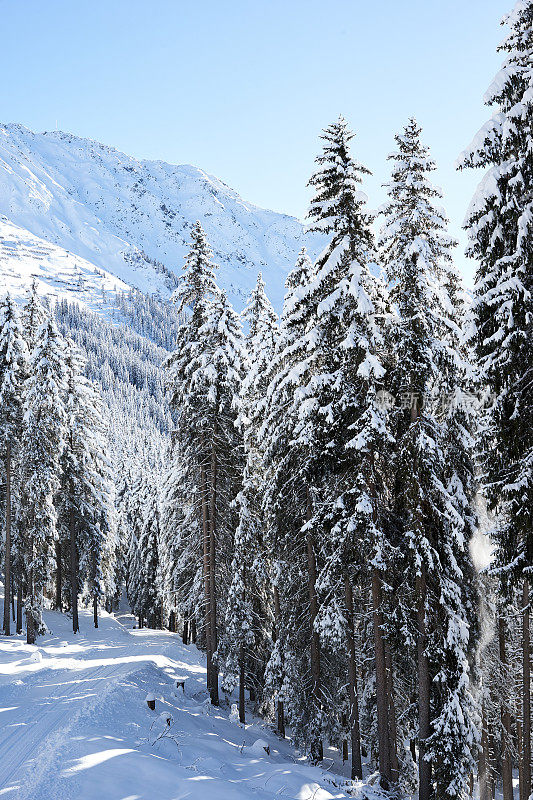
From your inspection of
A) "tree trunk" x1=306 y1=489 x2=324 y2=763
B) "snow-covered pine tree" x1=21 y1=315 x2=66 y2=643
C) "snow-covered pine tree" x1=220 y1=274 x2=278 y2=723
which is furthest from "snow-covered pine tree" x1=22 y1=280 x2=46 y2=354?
"tree trunk" x1=306 y1=489 x2=324 y2=763

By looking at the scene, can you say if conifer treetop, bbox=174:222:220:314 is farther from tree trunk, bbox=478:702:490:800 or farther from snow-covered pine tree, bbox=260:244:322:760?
tree trunk, bbox=478:702:490:800

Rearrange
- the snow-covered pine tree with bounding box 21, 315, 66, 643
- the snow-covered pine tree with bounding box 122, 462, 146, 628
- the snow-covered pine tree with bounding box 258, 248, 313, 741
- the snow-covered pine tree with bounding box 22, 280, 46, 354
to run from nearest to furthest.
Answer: the snow-covered pine tree with bounding box 258, 248, 313, 741 < the snow-covered pine tree with bounding box 21, 315, 66, 643 < the snow-covered pine tree with bounding box 22, 280, 46, 354 < the snow-covered pine tree with bounding box 122, 462, 146, 628

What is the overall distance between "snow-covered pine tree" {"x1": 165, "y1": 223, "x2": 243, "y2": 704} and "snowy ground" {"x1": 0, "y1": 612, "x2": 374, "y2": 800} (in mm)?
3916

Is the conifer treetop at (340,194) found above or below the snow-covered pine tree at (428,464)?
above

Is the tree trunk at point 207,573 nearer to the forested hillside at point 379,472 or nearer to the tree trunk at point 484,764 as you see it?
the forested hillside at point 379,472

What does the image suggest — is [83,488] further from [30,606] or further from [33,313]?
[33,313]

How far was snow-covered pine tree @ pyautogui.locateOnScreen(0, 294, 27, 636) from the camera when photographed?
91.4 ft

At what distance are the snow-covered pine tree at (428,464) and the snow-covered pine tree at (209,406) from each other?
9.24 meters

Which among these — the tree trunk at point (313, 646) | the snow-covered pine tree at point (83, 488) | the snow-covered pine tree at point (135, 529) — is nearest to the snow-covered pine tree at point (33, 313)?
the snow-covered pine tree at point (83, 488)

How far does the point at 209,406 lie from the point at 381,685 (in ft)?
39.8

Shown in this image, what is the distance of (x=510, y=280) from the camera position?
33.7ft

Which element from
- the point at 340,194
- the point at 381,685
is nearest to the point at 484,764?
the point at 381,685

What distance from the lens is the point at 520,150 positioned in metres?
10.3

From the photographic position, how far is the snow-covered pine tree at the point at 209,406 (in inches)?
874
